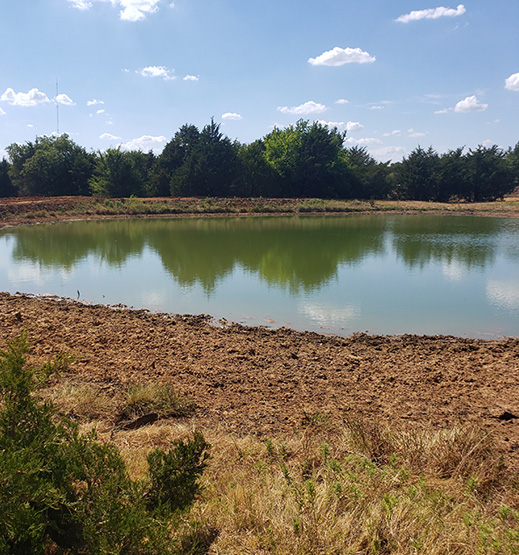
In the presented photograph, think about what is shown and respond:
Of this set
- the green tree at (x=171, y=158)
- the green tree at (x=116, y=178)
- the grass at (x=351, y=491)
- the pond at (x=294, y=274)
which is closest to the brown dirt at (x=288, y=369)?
the grass at (x=351, y=491)

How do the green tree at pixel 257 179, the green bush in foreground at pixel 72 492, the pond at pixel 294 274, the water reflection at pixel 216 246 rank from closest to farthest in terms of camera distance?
the green bush in foreground at pixel 72 492 → the pond at pixel 294 274 → the water reflection at pixel 216 246 → the green tree at pixel 257 179

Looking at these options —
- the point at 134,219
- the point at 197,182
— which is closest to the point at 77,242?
the point at 134,219

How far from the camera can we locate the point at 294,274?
14.0 metres

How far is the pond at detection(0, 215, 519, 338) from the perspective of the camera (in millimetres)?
9977

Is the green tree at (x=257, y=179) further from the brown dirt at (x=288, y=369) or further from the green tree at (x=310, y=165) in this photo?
the brown dirt at (x=288, y=369)

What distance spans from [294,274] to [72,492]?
1190cm

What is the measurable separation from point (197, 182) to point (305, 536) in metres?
44.0

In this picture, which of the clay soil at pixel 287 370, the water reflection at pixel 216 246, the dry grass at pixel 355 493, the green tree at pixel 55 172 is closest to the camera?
the dry grass at pixel 355 493

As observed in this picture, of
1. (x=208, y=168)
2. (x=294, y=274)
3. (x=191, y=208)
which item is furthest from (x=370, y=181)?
(x=294, y=274)

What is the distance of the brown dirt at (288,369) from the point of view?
502 centimetres

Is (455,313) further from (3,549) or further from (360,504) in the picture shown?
(3,549)

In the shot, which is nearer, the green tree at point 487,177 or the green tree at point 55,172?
the green tree at point 55,172

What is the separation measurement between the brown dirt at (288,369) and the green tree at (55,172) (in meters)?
40.5

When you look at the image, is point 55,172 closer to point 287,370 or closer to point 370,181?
point 370,181
